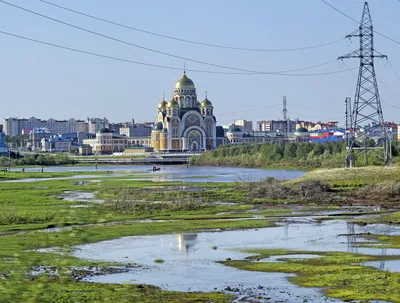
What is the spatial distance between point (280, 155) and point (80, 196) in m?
78.2

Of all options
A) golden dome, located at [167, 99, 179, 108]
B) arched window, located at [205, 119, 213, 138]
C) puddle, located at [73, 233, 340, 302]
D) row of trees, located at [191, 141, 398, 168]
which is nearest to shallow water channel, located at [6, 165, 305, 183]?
row of trees, located at [191, 141, 398, 168]

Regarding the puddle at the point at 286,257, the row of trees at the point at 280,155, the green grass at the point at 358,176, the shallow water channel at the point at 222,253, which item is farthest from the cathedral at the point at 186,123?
the puddle at the point at 286,257

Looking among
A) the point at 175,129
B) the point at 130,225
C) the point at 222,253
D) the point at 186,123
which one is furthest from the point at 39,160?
the point at 222,253

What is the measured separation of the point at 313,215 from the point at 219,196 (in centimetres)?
1401

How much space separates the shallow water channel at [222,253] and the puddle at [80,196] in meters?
17.0

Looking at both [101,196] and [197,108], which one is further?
[197,108]

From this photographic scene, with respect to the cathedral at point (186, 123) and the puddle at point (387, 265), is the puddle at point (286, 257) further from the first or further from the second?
the cathedral at point (186, 123)

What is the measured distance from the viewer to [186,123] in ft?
619

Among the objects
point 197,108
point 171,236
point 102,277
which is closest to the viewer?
point 102,277

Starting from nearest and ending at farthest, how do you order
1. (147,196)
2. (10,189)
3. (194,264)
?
1. (194,264)
2. (147,196)
3. (10,189)

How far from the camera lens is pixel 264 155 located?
136 meters

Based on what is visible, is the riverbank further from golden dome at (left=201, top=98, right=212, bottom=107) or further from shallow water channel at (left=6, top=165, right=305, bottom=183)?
golden dome at (left=201, top=98, right=212, bottom=107)

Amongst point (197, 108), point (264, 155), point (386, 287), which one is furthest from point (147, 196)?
point (197, 108)

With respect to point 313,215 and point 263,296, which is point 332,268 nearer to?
point 263,296
